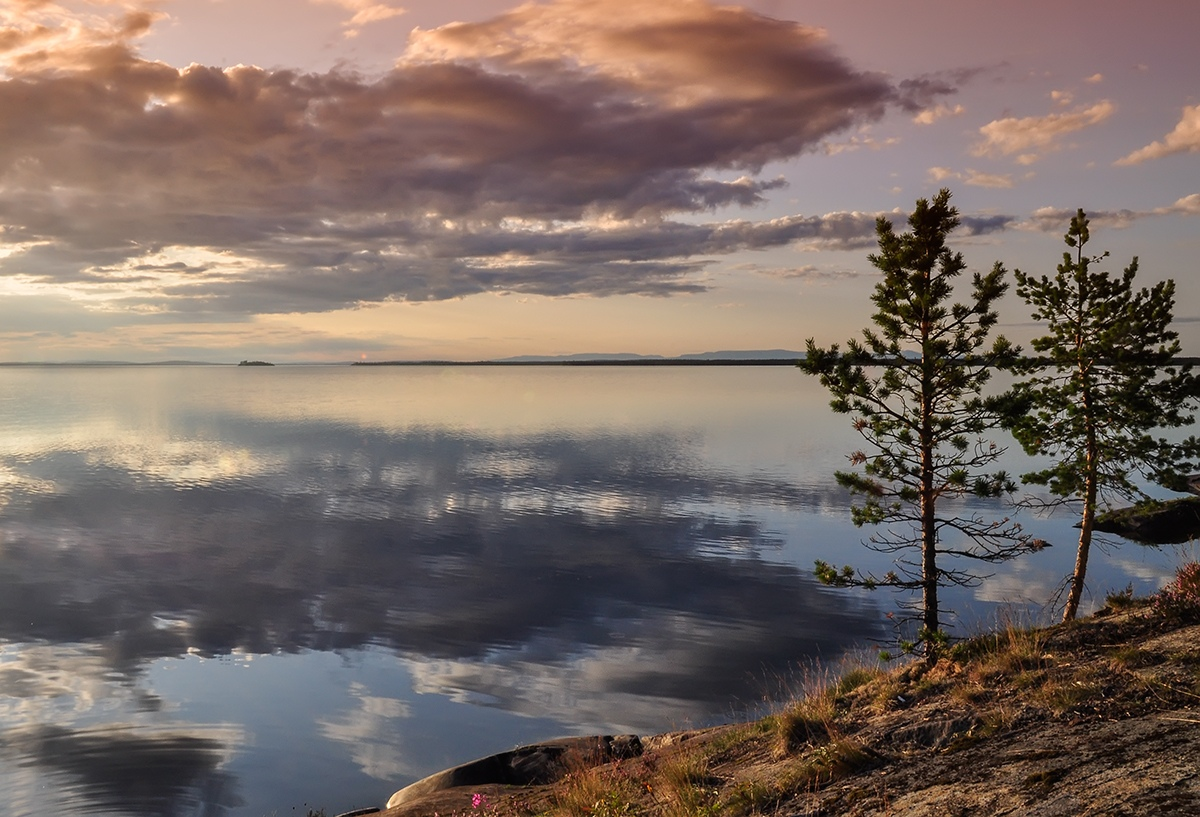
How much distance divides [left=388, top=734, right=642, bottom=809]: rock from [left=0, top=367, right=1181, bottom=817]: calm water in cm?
213

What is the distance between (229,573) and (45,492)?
29.6 meters

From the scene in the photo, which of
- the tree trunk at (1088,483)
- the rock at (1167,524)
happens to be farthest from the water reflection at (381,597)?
the rock at (1167,524)

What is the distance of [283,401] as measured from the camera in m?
163

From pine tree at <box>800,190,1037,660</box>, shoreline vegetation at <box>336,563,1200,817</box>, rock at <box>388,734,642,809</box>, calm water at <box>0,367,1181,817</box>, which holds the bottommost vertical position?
calm water at <box>0,367,1181,817</box>

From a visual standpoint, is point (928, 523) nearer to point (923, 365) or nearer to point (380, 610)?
point (923, 365)

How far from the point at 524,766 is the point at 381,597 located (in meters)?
16.9

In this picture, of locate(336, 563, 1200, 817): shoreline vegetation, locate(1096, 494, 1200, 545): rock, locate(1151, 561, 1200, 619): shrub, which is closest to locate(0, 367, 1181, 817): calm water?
locate(1096, 494, 1200, 545): rock

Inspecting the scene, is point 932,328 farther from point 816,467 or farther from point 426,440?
point 426,440

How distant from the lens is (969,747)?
1076 centimetres

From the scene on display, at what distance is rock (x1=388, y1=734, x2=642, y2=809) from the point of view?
1702cm

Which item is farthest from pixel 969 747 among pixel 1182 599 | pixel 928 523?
pixel 928 523

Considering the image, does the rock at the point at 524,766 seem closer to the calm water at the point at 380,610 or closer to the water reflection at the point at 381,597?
the calm water at the point at 380,610

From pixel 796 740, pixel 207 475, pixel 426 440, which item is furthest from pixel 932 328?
pixel 426 440

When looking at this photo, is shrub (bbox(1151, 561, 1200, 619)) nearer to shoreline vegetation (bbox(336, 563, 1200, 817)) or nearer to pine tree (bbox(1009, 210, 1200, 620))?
shoreline vegetation (bbox(336, 563, 1200, 817))
